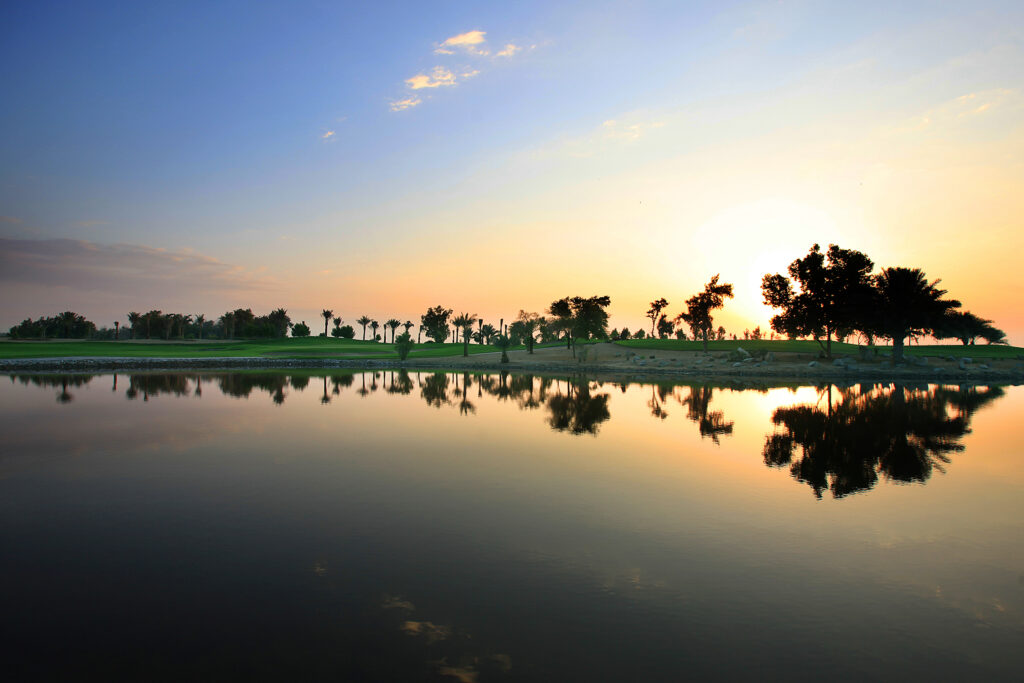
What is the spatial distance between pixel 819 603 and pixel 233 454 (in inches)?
607

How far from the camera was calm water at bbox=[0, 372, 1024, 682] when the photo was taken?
587cm

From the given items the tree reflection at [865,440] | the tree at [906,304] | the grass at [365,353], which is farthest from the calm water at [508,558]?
the grass at [365,353]

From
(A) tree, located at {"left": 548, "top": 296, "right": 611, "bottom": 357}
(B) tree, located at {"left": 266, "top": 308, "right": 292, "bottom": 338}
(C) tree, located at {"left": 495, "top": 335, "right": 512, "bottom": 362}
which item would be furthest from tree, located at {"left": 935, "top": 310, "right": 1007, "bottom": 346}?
(B) tree, located at {"left": 266, "top": 308, "right": 292, "bottom": 338}

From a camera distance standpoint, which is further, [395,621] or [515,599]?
[515,599]

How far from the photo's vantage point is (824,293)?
66438 millimetres

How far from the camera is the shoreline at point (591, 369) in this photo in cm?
5456

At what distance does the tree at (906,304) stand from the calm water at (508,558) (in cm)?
4638

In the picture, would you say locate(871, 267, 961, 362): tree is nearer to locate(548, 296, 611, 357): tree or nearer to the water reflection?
the water reflection

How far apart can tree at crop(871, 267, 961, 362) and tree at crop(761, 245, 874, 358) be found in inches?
61.9

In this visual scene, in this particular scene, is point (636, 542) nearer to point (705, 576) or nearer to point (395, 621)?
point (705, 576)

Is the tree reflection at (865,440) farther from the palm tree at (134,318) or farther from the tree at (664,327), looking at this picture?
the palm tree at (134,318)

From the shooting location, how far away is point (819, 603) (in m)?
7.09

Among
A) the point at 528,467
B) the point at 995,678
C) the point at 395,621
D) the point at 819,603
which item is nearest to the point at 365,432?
the point at 528,467

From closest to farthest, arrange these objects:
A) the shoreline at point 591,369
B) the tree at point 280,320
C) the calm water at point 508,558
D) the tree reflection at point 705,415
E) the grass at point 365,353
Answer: the calm water at point 508,558 < the tree reflection at point 705,415 < the shoreline at point 591,369 < the grass at point 365,353 < the tree at point 280,320
